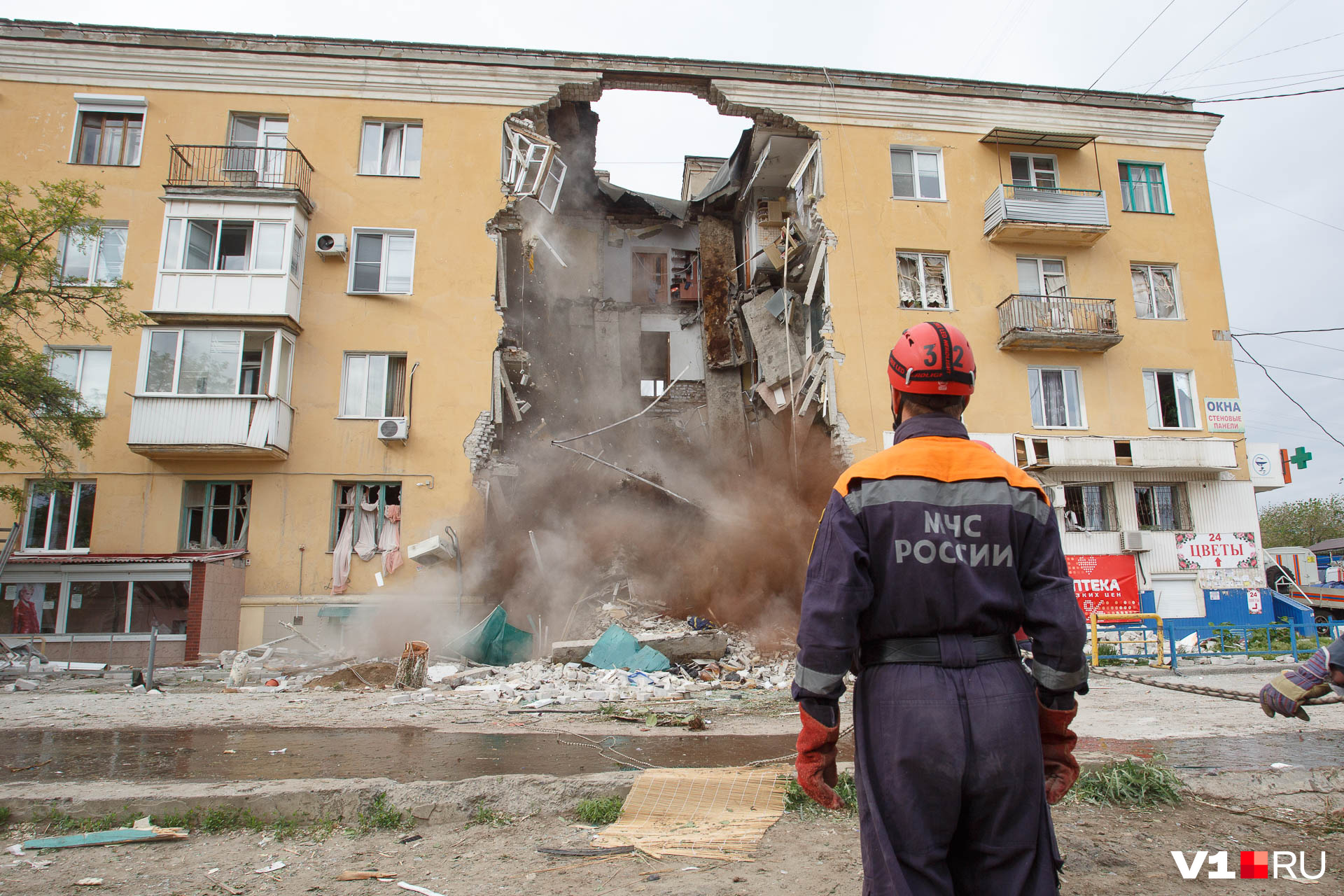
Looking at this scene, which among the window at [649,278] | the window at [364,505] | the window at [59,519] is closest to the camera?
the window at [59,519]

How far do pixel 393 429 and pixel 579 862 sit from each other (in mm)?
14553

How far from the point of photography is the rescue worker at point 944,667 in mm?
1945

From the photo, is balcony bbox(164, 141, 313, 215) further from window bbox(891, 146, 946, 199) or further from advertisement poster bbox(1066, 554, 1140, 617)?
advertisement poster bbox(1066, 554, 1140, 617)

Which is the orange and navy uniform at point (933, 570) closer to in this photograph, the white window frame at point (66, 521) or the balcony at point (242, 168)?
the balcony at point (242, 168)

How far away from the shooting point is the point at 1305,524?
53375mm

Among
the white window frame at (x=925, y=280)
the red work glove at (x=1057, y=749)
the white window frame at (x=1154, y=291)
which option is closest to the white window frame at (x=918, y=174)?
the white window frame at (x=925, y=280)

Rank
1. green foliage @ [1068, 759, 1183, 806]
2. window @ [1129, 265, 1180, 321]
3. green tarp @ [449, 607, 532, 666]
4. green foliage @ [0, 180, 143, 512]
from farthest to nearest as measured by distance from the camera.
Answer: window @ [1129, 265, 1180, 321] < green tarp @ [449, 607, 532, 666] < green foliage @ [0, 180, 143, 512] < green foliage @ [1068, 759, 1183, 806]

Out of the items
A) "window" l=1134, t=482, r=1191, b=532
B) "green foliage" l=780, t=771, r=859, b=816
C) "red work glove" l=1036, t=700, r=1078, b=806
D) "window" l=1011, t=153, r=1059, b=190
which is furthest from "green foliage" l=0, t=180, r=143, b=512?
"window" l=1134, t=482, r=1191, b=532

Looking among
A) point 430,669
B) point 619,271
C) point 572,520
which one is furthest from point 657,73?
point 430,669

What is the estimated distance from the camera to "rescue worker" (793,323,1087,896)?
6.38ft

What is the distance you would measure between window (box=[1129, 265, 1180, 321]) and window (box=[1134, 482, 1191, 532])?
473cm

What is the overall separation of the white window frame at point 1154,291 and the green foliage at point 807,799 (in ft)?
65.1

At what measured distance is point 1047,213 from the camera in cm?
1895

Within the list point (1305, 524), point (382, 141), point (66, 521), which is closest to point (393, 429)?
point (66, 521)
